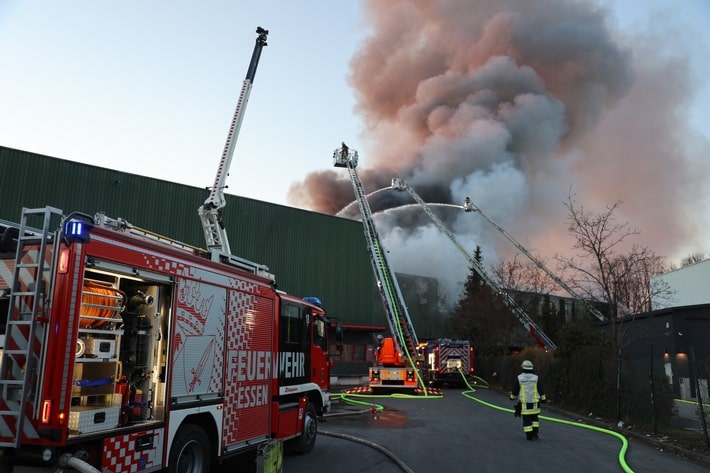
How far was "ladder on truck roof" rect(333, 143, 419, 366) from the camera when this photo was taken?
27.5 metres

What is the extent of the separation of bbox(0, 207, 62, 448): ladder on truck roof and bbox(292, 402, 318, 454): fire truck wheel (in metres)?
5.57

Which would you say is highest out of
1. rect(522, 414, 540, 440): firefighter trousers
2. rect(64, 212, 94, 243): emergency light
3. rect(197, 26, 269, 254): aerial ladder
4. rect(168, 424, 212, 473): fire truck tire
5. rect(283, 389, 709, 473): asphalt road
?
rect(197, 26, 269, 254): aerial ladder

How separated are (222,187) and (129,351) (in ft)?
25.3

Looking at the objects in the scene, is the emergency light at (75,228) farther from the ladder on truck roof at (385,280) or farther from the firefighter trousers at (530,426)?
the ladder on truck roof at (385,280)

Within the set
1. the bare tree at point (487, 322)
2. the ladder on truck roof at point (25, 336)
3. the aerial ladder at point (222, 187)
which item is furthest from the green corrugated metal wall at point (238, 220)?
the ladder on truck roof at point (25, 336)

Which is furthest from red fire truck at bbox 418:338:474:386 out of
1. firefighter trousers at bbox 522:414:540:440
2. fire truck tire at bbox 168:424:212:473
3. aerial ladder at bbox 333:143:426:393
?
fire truck tire at bbox 168:424:212:473

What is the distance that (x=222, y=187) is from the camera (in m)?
13.4

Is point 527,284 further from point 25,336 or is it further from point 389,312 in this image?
point 25,336

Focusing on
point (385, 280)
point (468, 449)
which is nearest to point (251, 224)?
point (385, 280)

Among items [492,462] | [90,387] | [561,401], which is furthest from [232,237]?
[90,387]

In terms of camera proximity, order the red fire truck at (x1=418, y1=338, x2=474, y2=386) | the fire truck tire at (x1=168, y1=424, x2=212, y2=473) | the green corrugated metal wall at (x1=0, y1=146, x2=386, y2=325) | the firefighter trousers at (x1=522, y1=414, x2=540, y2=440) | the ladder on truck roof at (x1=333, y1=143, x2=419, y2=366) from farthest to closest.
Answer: the red fire truck at (x1=418, y1=338, x2=474, y2=386), the ladder on truck roof at (x1=333, y1=143, x2=419, y2=366), the green corrugated metal wall at (x1=0, y1=146, x2=386, y2=325), the firefighter trousers at (x1=522, y1=414, x2=540, y2=440), the fire truck tire at (x1=168, y1=424, x2=212, y2=473)

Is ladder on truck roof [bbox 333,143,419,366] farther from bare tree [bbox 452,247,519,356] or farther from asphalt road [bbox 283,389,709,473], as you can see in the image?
asphalt road [bbox 283,389,709,473]

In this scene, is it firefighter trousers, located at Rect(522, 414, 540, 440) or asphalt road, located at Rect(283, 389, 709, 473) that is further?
firefighter trousers, located at Rect(522, 414, 540, 440)

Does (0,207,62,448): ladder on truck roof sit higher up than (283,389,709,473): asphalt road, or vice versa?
(0,207,62,448): ladder on truck roof
